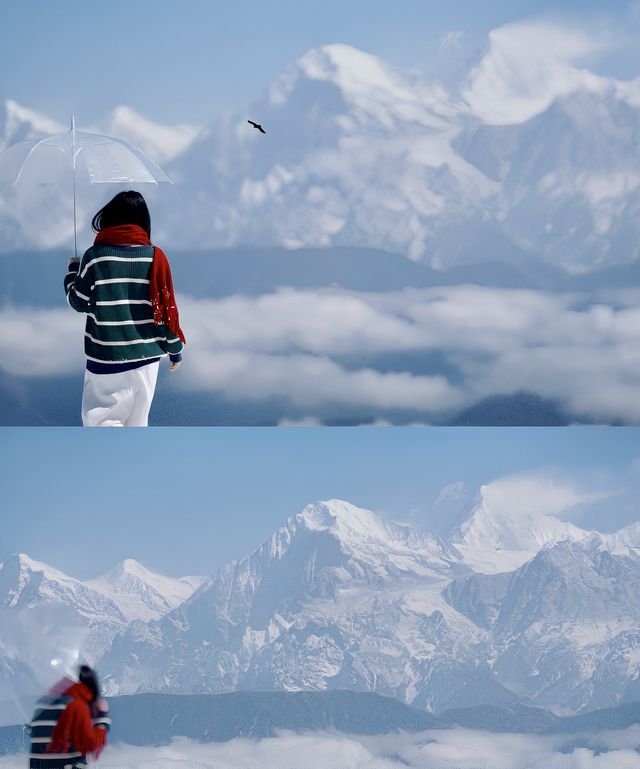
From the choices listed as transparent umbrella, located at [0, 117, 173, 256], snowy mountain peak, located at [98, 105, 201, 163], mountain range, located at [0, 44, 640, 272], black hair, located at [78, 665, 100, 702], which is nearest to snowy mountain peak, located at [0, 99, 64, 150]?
mountain range, located at [0, 44, 640, 272]

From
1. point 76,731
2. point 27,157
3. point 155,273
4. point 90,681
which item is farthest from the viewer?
point 27,157

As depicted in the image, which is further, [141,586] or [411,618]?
[411,618]

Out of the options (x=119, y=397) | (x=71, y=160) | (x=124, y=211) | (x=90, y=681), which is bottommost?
(x=90, y=681)

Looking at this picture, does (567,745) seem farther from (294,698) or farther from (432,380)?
(432,380)

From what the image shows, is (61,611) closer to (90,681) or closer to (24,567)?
(24,567)

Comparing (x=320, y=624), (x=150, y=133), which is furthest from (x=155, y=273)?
(x=150, y=133)

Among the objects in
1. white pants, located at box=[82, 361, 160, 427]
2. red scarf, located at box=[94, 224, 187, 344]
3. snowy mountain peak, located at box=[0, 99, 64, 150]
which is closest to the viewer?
red scarf, located at box=[94, 224, 187, 344]

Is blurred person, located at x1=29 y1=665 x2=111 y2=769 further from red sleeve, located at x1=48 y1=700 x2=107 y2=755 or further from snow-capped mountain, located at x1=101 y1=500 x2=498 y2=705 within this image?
snow-capped mountain, located at x1=101 y1=500 x2=498 y2=705
